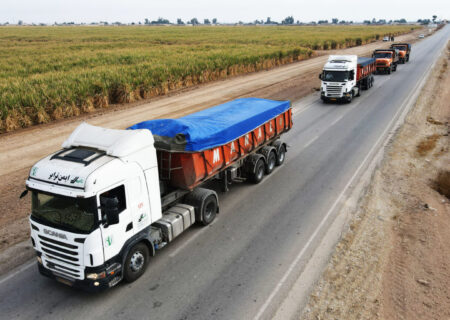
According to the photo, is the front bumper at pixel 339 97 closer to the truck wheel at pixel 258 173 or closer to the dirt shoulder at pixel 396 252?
the dirt shoulder at pixel 396 252

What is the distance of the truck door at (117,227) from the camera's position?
714 cm

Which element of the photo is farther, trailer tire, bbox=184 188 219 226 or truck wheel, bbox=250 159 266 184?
truck wheel, bbox=250 159 266 184

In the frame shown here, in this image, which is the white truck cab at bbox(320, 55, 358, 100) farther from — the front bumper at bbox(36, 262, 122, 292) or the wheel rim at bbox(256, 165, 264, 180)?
the front bumper at bbox(36, 262, 122, 292)

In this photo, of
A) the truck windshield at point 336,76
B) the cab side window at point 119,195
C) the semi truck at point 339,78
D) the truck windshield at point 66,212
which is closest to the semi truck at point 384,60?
the semi truck at point 339,78

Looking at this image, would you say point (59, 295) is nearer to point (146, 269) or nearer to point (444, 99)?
point (146, 269)

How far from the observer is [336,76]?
80.9 feet

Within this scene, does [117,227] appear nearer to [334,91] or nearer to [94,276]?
[94,276]

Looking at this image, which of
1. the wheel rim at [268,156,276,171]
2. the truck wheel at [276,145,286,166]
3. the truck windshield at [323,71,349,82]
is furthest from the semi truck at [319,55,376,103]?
the wheel rim at [268,156,276,171]

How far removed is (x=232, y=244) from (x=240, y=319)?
106 inches

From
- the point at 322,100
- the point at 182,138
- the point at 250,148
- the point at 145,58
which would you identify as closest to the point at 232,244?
the point at 182,138

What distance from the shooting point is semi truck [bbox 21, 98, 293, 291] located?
696cm

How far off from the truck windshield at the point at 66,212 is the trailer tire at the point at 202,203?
357cm

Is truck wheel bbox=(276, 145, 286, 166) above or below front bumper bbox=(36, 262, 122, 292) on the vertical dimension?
above

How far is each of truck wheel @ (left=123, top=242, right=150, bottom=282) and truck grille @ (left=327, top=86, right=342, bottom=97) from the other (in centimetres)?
2033
